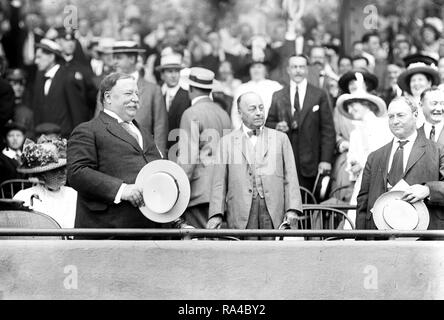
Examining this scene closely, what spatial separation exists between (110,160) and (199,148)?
2119 mm

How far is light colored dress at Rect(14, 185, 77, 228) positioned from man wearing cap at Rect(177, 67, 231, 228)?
4.68ft

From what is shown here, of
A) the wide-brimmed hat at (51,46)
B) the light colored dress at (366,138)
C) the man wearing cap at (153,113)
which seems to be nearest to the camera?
the light colored dress at (366,138)

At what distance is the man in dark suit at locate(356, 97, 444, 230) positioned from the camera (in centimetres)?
1009

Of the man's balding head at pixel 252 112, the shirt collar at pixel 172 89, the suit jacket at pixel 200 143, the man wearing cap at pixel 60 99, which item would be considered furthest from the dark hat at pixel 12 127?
the man's balding head at pixel 252 112

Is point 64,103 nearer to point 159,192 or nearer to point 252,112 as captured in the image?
point 252,112

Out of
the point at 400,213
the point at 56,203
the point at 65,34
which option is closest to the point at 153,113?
the point at 56,203

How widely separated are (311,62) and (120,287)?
675 cm

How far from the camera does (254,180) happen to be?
34.4ft

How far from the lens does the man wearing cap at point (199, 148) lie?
1184cm

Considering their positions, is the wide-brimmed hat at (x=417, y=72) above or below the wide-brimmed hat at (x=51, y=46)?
below

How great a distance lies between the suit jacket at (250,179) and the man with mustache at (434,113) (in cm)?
158

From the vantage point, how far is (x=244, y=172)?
10.5 meters

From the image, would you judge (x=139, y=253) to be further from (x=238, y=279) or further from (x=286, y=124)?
(x=286, y=124)

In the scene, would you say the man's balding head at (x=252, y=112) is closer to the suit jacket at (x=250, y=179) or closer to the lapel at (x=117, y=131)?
the suit jacket at (x=250, y=179)
